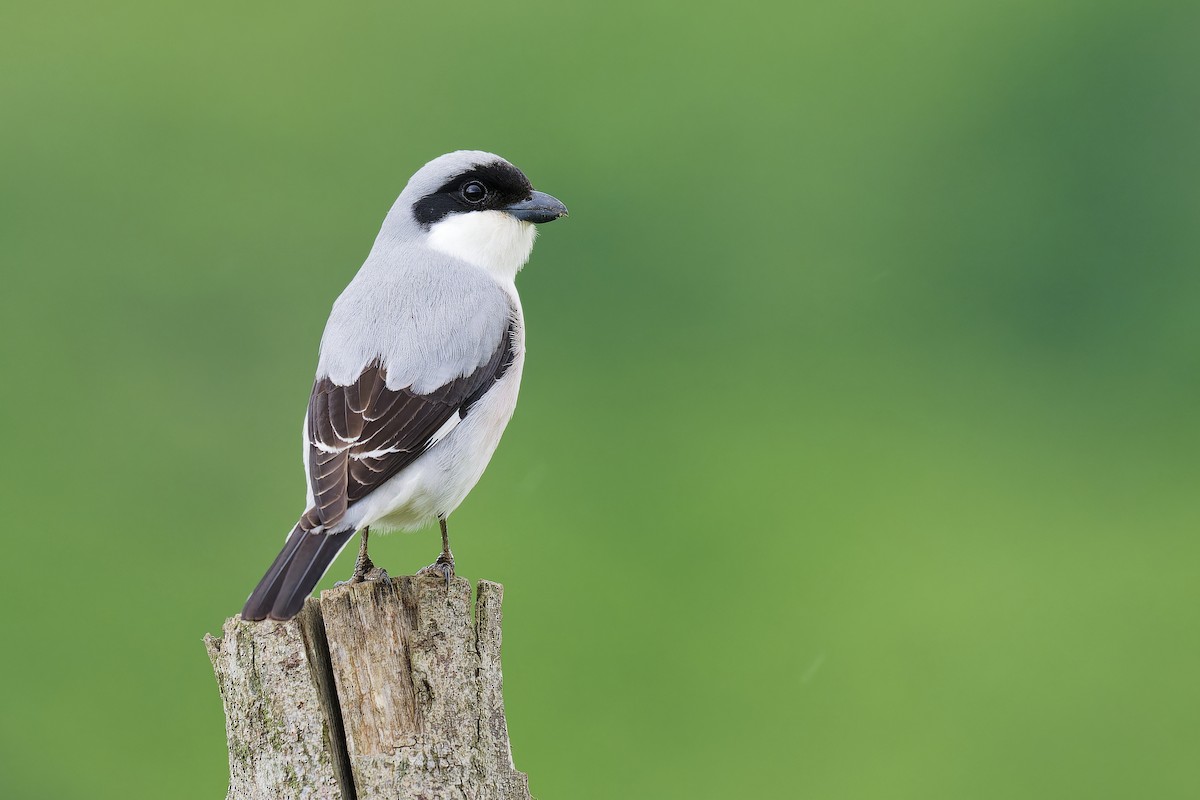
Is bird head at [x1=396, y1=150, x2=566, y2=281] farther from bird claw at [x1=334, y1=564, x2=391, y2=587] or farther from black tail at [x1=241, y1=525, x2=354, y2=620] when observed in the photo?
black tail at [x1=241, y1=525, x2=354, y2=620]

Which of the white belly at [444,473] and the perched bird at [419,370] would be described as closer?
the perched bird at [419,370]

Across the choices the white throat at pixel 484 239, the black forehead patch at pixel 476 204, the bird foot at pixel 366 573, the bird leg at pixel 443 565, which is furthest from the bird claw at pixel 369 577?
the black forehead patch at pixel 476 204

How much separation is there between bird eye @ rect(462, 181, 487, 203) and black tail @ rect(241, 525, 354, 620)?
1376 millimetres

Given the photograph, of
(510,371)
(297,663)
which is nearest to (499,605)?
(297,663)

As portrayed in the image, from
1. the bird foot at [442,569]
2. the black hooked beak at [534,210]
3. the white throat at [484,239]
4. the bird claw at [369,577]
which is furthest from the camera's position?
the black hooked beak at [534,210]

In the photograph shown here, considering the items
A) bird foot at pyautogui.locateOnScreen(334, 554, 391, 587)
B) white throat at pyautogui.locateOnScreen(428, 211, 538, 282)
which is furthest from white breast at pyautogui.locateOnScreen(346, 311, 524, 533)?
white throat at pyautogui.locateOnScreen(428, 211, 538, 282)

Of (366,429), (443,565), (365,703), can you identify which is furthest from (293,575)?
(443,565)

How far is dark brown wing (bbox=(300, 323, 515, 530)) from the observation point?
3.06 m

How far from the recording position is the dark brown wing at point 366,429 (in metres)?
3.06

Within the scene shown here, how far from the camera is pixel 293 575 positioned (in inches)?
104

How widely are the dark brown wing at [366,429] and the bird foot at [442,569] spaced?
25 cm

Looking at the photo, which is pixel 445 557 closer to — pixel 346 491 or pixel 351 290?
pixel 346 491

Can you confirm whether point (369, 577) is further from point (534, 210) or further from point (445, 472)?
point (534, 210)

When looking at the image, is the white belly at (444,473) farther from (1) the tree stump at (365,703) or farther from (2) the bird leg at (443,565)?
(1) the tree stump at (365,703)
